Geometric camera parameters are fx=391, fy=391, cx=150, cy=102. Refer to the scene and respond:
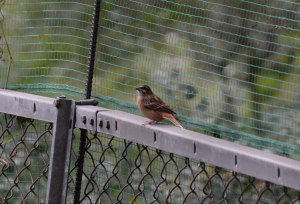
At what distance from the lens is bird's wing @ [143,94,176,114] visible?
12.1 feet

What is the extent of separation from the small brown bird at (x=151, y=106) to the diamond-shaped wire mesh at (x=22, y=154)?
91cm

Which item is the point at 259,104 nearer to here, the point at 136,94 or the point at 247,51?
the point at 247,51

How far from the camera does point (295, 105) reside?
272 cm

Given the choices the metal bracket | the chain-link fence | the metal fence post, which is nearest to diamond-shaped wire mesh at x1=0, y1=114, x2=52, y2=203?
the chain-link fence

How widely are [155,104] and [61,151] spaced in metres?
1.45

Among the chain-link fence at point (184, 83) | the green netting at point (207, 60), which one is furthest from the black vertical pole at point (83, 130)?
the green netting at point (207, 60)

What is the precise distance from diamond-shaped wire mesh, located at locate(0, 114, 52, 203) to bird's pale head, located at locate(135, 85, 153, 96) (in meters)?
0.88

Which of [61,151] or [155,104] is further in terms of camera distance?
[155,104]

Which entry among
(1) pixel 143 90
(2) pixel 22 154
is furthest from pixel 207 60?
(2) pixel 22 154

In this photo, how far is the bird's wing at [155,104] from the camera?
368 cm

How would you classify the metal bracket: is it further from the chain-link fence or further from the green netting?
the green netting

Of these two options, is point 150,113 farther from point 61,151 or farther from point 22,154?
point 22,154

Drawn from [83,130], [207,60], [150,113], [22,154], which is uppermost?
[207,60]

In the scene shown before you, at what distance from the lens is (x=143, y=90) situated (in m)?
3.67
